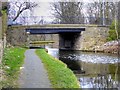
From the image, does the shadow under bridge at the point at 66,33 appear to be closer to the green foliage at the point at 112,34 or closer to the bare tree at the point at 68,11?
the green foliage at the point at 112,34

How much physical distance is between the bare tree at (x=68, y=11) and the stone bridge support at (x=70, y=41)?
7.25m

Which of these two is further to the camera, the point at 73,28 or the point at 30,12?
the point at 30,12

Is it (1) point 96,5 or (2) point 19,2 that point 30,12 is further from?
(1) point 96,5

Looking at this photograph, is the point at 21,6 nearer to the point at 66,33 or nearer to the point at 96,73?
the point at 66,33

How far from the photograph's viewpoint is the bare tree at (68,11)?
48.1 m

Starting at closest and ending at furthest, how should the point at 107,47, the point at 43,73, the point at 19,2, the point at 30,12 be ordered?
the point at 43,73 → the point at 107,47 → the point at 19,2 → the point at 30,12

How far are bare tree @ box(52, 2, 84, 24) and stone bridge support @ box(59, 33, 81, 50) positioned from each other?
7249mm

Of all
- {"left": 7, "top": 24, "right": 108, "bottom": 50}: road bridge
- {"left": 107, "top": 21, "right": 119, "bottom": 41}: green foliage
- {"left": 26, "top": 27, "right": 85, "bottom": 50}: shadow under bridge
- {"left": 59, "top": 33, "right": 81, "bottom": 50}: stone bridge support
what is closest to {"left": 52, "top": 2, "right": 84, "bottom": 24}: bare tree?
{"left": 59, "top": 33, "right": 81, "bottom": 50}: stone bridge support

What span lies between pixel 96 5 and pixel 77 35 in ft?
43.4

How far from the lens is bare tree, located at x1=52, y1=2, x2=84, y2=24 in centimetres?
4807

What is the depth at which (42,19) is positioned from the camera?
38250mm

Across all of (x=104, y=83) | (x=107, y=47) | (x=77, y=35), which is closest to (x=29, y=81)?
(x=104, y=83)

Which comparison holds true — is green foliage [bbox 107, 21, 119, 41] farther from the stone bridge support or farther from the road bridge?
the stone bridge support

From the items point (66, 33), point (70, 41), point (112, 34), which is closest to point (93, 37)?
point (112, 34)
